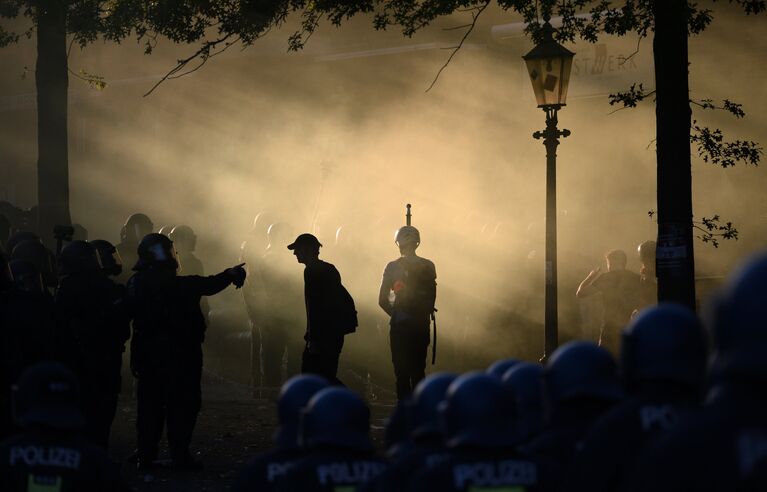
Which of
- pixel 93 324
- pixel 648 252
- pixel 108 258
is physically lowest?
pixel 93 324

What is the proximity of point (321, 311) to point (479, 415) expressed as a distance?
24.7 feet

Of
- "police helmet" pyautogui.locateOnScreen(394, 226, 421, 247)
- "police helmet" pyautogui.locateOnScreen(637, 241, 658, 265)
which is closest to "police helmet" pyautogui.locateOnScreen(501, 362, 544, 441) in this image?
"police helmet" pyautogui.locateOnScreen(394, 226, 421, 247)

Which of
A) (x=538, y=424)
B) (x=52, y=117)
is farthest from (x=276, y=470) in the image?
(x=52, y=117)

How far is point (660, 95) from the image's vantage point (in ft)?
33.6

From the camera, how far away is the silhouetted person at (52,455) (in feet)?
16.3

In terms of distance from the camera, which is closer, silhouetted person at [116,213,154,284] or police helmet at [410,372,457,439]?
police helmet at [410,372,457,439]

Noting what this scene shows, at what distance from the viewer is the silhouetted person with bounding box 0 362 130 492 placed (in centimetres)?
497

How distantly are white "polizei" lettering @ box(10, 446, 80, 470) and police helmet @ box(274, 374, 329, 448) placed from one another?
759mm

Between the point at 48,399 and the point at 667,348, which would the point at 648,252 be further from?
the point at 667,348

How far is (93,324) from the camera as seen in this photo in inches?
396

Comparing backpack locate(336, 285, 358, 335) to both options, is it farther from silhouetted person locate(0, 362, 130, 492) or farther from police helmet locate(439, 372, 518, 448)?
police helmet locate(439, 372, 518, 448)

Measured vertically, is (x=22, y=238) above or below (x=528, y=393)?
above

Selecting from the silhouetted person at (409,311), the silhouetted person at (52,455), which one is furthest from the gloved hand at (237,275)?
the silhouetted person at (52,455)

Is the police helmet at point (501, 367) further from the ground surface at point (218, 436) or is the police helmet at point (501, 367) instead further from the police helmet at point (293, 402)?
the ground surface at point (218, 436)
